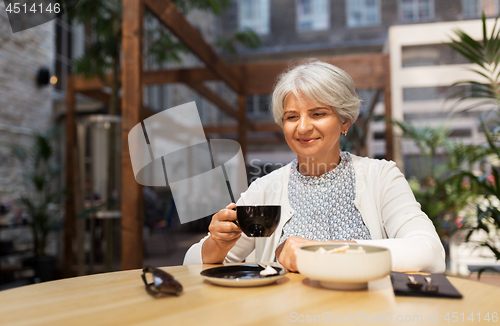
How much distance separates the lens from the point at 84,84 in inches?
179

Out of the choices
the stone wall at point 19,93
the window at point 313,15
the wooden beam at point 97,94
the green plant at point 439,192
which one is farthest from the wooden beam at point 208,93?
the window at point 313,15

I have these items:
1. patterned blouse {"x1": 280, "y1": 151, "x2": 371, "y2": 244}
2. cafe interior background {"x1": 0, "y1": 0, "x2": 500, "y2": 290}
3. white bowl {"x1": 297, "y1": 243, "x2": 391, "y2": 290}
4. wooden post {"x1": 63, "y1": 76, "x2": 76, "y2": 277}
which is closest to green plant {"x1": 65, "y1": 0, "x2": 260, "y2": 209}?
cafe interior background {"x1": 0, "y1": 0, "x2": 500, "y2": 290}

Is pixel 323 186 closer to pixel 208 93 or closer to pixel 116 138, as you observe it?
pixel 116 138

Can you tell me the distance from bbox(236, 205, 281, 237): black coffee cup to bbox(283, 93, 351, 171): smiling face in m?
0.49

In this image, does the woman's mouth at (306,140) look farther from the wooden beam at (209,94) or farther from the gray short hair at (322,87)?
the wooden beam at (209,94)

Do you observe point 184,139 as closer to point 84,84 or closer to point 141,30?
point 84,84

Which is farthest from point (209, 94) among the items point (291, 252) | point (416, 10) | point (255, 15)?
point (416, 10)

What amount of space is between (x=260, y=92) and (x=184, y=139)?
4.57 meters

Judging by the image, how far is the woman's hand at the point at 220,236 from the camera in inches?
38.9

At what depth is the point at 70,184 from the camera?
14.3 ft

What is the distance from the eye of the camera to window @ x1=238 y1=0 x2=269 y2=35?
44.7ft

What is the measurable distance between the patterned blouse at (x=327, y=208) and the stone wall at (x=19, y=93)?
4552 millimetres

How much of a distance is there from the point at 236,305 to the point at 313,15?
13894mm

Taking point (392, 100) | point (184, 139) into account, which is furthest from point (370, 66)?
point (184, 139)
